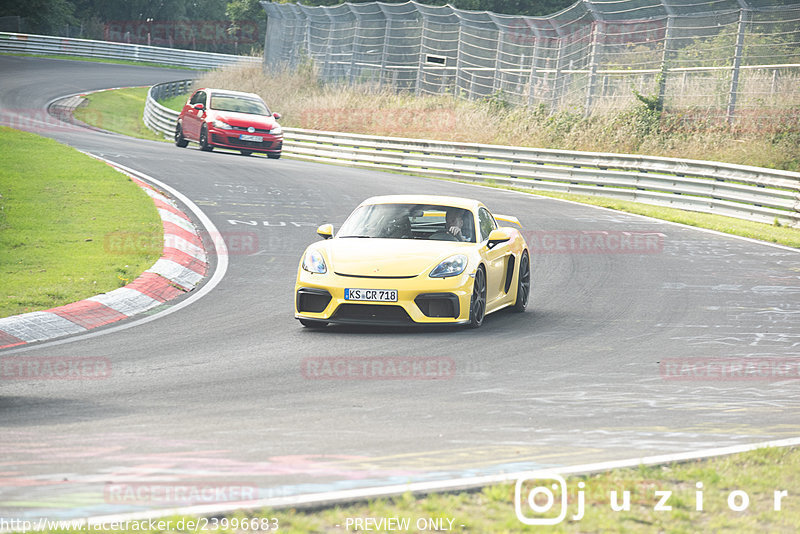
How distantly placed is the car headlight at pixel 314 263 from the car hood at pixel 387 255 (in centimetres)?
8

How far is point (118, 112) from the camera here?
44.7m

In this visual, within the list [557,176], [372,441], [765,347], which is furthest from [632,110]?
[372,441]

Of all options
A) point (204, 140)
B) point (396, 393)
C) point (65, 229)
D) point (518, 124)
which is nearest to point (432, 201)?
point (396, 393)

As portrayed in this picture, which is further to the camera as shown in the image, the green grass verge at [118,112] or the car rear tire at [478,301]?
the green grass verge at [118,112]

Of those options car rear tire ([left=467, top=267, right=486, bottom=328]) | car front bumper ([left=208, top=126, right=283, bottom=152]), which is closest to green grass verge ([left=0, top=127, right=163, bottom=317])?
car rear tire ([left=467, top=267, right=486, bottom=328])

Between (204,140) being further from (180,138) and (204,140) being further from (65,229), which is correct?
(65,229)

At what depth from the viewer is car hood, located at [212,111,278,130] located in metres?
28.9

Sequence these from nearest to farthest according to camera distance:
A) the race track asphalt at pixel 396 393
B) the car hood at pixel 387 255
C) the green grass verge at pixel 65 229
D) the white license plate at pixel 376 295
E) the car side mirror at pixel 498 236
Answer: the race track asphalt at pixel 396 393 < the white license plate at pixel 376 295 < the car hood at pixel 387 255 < the car side mirror at pixel 498 236 < the green grass verge at pixel 65 229

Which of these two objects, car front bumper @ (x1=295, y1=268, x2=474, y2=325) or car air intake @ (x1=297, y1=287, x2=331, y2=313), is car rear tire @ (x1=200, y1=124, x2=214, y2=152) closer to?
car air intake @ (x1=297, y1=287, x2=331, y2=313)

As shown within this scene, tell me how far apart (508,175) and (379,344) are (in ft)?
58.6

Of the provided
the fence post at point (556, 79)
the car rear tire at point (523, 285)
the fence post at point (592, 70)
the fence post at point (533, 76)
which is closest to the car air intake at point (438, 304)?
the car rear tire at point (523, 285)

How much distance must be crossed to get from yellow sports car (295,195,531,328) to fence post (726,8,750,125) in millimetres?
14977

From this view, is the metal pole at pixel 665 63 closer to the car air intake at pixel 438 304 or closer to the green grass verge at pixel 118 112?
the car air intake at pixel 438 304

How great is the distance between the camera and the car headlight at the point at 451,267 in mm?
9789
